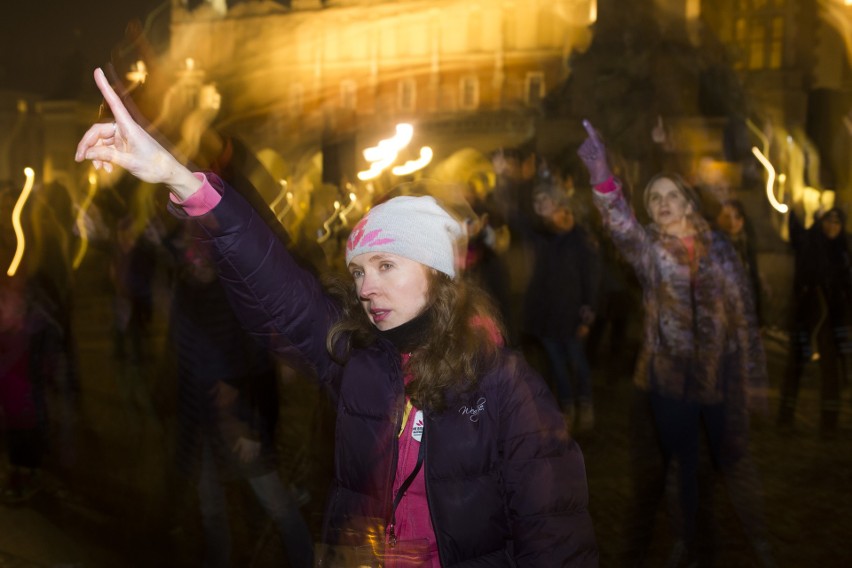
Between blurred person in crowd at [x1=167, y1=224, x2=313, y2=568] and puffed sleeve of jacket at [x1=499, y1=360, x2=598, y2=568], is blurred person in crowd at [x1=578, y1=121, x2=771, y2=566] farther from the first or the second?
puffed sleeve of jacket at [x1=499, y1=360, x2=598, y2=568]

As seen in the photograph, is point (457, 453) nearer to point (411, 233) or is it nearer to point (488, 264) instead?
point (411, 233)

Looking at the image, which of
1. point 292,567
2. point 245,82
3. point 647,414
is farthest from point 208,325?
point 245,82

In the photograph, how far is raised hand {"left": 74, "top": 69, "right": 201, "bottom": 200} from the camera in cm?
176

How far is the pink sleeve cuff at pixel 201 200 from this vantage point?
1.88 m

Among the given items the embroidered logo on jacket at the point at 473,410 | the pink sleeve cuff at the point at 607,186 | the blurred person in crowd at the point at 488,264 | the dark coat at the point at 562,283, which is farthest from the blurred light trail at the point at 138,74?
the dark coat at the point at 562,283

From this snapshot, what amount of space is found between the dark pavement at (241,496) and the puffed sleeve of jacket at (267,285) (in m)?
1.73

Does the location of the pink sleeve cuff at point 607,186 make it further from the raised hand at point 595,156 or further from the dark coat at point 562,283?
the dark coat at point 562,283

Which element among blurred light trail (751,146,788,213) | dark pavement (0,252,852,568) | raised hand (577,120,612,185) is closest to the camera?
raised hand (577,120,612,185)

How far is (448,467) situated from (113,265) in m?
4.76

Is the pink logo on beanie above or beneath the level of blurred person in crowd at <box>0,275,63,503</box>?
above

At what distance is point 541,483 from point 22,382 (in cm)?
392

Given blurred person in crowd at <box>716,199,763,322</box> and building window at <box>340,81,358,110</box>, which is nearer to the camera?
blurred person in crowd at <box>716,199,763,322</box>

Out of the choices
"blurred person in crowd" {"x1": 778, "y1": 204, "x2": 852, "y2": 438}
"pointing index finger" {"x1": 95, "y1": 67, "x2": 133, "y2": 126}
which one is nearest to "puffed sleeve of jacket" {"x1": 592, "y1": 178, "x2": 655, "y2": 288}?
"pointing index finger" {"x1": 95, "y1": 67, "x2": 133, "y2": 126}

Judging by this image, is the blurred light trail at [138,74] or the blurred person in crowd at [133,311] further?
the blurred person in crowd at [133,311]
